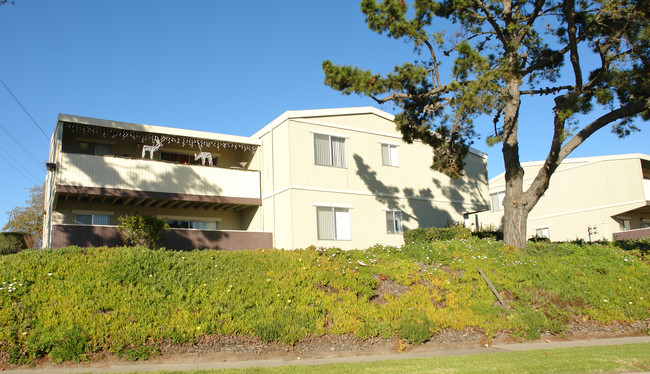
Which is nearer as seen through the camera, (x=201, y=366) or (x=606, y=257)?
(x=201, y=366)

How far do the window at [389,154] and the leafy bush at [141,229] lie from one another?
10.9 metres

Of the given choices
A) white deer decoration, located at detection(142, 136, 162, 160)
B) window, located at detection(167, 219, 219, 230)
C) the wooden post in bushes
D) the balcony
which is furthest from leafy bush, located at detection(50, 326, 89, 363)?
window, located at detection(167, 219, 219, 230)

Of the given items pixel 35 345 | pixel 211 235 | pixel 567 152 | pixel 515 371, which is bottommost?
pixel 515 371

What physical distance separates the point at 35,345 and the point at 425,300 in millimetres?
8375

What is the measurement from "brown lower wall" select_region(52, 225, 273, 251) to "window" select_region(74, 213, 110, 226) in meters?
2.47

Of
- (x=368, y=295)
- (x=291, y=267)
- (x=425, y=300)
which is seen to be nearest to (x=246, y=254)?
(x=291, y=267)

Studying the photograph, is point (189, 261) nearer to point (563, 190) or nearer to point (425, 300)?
point (425, 300)

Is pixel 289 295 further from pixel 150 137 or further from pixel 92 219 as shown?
pixel 150 137

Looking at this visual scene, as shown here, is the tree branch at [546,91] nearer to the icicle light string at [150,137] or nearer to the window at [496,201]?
the icicle light string at [150,137]

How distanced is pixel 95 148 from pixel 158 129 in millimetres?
3127

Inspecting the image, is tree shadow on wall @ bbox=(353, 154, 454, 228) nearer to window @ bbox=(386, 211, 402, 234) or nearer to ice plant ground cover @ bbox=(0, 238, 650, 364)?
window @ bbox=(386, 211, 402, 234)

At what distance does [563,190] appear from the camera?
34.0 m

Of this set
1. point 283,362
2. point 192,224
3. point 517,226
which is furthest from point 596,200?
point 283,362

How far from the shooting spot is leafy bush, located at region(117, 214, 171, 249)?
15.7m
